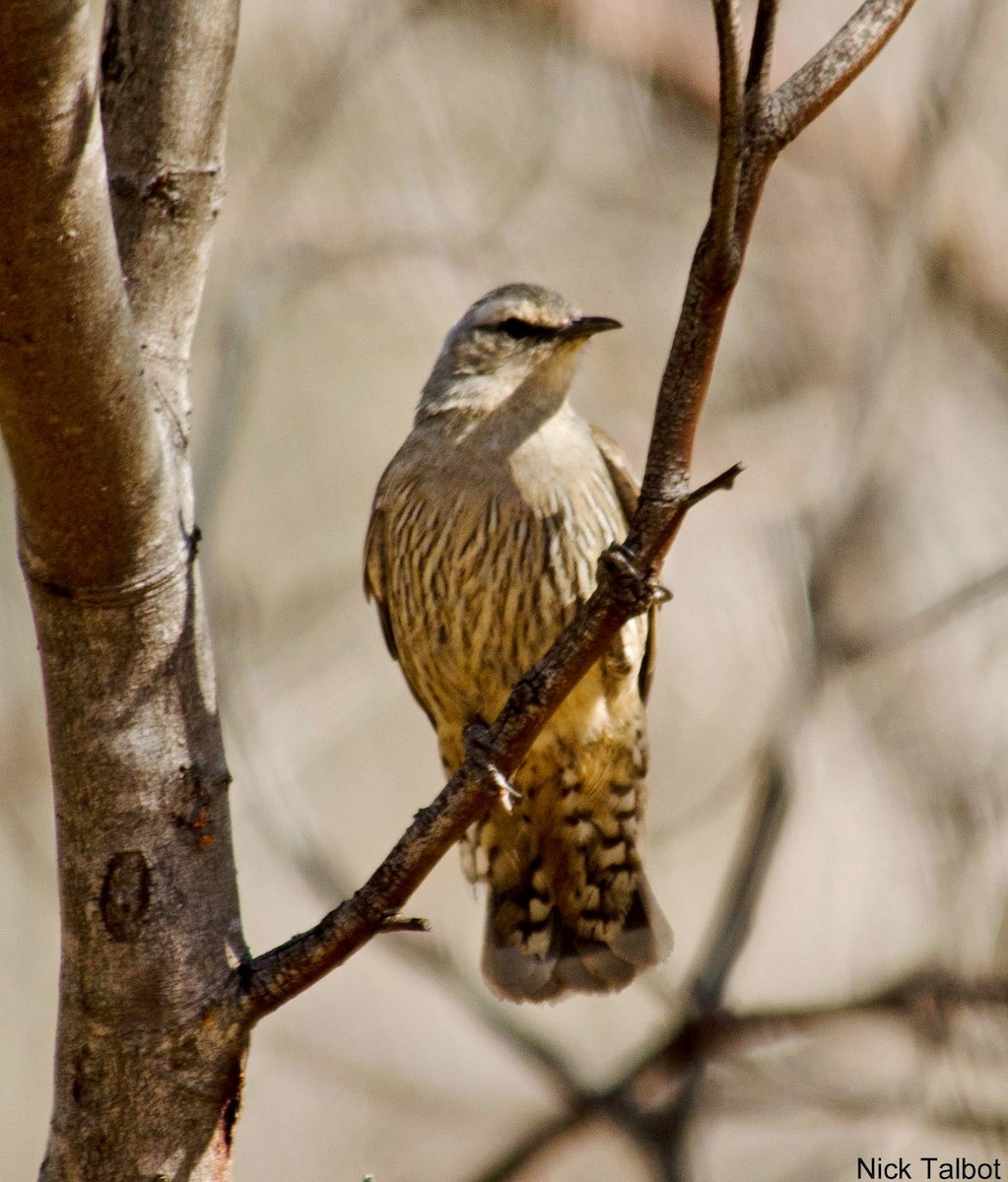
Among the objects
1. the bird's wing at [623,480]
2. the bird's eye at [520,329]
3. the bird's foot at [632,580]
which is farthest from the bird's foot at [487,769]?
the bird's eye at [520,329]

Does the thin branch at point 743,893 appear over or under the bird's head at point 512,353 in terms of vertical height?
under

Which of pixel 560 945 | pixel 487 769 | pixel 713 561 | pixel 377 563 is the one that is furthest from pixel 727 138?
pixel 713 561

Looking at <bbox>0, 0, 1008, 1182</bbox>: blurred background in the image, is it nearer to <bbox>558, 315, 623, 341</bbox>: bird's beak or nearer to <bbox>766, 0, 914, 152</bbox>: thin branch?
<bbox>558, 315, 623, 341</bbox>: bird's beak

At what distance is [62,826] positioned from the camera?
2.32 meters

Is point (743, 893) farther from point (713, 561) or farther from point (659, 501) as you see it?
point (659, 501)

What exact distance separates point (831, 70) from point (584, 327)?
1.73m

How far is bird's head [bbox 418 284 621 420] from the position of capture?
12.7 feet

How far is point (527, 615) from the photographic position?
3604 millimetres

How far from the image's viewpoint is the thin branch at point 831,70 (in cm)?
201

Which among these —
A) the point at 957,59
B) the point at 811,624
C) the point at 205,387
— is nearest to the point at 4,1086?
the point at 205,387

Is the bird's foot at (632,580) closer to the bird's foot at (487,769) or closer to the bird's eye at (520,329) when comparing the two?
the bird's foot at (487,769)

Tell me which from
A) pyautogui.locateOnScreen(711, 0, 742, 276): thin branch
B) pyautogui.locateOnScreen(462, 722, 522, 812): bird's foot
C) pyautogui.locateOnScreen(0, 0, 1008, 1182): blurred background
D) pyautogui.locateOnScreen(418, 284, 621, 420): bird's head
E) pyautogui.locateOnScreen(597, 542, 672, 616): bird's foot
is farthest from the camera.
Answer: pyautogui.locateOnScreen(0, 0, 1008, 1182): blurred background

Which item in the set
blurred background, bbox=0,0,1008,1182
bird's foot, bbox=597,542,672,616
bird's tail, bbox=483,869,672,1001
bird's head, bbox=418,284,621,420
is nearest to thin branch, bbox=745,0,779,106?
bird's foot, bbox=597,542,672,616

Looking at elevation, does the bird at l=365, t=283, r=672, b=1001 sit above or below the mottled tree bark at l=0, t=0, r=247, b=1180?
above
